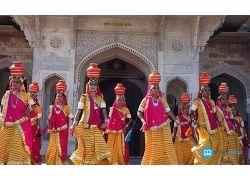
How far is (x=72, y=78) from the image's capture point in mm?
11297

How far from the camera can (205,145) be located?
7.45m

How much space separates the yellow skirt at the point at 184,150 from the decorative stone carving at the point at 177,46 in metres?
3.09

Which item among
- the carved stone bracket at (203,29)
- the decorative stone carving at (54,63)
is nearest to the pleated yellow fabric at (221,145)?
the carved stone bracket at (203,29)

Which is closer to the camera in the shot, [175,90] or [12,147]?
[12,147]

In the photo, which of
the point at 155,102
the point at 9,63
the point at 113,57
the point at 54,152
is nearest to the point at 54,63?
the point at 113,57

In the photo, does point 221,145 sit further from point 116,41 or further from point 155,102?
point 116,41

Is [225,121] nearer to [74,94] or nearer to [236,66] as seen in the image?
[74,94]

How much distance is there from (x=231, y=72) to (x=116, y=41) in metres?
3.61

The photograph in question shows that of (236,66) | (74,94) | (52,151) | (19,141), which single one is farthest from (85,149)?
(236,66)

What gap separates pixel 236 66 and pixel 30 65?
578 cm

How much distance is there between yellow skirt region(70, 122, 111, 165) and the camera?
22.7ft

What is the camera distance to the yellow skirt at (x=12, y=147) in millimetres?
6930

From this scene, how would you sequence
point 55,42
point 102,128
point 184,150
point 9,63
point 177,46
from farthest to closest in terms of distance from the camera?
1. point 9,63
2. point 177,46
3. point 55,42
4. point 184,150
5. point 102,128

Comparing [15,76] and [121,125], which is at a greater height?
[15,76]
